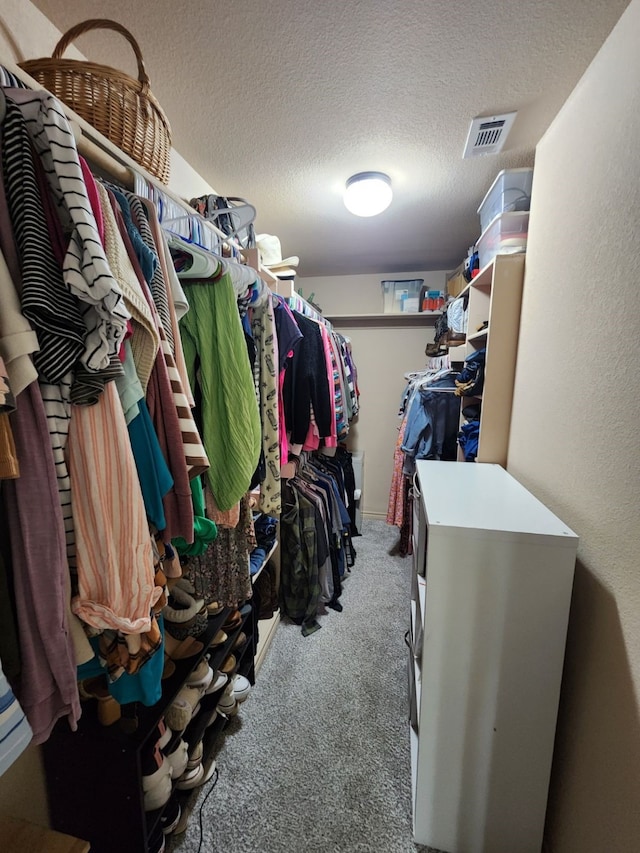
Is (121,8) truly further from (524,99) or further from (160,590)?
(160,590)

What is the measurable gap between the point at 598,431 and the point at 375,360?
8.11ft

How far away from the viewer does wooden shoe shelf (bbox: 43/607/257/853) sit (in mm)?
779

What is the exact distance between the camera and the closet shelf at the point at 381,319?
115 inches

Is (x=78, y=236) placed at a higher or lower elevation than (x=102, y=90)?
lower

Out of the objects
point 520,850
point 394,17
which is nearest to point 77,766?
point 520,850

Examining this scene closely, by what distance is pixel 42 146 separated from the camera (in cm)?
45

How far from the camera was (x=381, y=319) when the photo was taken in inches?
122

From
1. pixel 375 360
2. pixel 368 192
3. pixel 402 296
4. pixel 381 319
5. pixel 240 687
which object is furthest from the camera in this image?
pixel 375 360

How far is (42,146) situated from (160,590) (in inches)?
26.7

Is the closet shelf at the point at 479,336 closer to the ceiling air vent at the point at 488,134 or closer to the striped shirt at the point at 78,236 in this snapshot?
the ceiling air vent at the point at 488,134

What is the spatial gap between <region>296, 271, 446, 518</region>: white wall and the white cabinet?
7.54 feet

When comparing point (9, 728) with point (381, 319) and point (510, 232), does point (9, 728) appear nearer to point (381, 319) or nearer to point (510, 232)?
point (510, 232)

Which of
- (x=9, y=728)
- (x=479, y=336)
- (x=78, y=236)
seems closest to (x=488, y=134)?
(x=479, y=336)

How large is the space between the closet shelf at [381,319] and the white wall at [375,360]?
0.03 m
